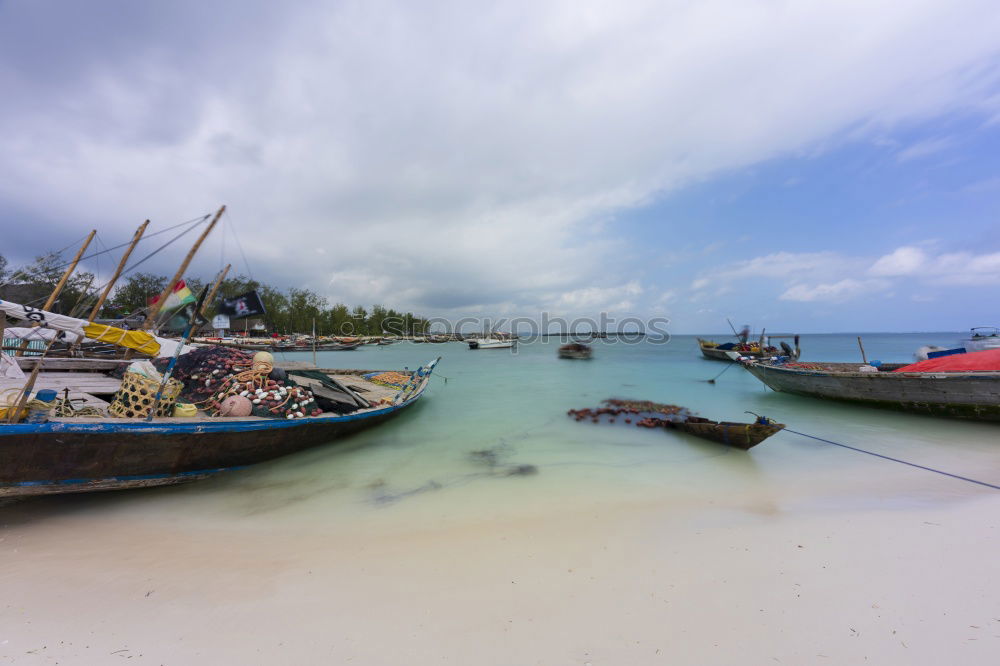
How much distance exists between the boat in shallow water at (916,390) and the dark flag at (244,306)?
21375 mm

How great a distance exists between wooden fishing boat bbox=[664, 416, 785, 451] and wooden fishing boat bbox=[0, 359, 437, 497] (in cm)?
910

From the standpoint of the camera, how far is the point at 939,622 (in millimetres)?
3148

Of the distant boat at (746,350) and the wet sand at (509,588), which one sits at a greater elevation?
the distant boat at (746,350)

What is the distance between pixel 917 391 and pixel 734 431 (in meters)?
8.44

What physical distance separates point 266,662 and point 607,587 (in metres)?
3.13

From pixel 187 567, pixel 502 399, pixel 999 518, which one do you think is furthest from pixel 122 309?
pixel 999 518

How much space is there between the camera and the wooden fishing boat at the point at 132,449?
4.54 meters

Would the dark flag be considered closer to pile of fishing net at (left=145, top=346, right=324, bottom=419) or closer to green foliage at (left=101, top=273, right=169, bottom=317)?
pile of fishing net at (left=145, top=346, right=324, bottom=419)

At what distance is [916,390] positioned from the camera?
449 inches

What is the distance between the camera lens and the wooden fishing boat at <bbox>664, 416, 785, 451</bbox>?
25.2 ft

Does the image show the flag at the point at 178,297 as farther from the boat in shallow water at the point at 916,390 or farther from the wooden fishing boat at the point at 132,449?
the boat in shallow water at the point at 916,390

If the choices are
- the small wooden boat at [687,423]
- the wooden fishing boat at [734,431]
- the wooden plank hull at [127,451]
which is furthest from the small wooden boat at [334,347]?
the wooden fishing boat at [734,431]

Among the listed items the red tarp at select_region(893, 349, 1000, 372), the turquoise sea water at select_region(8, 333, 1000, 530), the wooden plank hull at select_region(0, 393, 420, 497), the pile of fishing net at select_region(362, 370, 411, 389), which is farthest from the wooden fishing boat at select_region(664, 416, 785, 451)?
the pile of fishing net at select_region(362, 370, 411, 389)

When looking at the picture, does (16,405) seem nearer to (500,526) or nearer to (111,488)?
(111,488)
